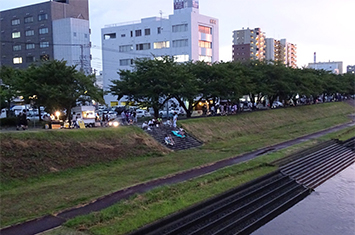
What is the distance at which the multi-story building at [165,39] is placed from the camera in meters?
68.1

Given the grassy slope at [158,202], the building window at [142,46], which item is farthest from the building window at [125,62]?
the grassy slope at [158,202]

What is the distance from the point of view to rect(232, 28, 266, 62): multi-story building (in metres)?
123

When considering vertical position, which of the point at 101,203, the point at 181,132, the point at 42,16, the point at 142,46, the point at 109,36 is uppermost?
the point at 42,16

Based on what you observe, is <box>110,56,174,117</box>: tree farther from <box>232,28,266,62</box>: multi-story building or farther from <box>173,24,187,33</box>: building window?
<box>232,28,266,62</box>: multi-story building

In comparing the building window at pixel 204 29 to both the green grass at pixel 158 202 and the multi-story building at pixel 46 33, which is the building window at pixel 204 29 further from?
the green grass at pixel 158 202

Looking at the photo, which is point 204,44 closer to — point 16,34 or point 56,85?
point 16,34

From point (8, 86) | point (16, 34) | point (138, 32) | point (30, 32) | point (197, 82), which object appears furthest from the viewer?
point (16, 34)

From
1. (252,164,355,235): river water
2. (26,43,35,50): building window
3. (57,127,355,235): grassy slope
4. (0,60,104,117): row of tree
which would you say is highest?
(26,43,35,50): building window

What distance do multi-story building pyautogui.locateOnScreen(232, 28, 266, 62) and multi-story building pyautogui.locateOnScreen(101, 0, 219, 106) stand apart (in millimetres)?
51833

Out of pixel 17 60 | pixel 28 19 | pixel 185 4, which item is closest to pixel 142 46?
pixel 185 4

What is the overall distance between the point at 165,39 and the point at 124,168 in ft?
175

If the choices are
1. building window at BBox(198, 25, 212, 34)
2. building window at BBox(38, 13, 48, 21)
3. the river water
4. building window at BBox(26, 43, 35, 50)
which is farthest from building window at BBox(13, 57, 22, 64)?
the river water

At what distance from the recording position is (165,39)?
70.7 m

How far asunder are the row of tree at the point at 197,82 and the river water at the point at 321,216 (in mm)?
17793
